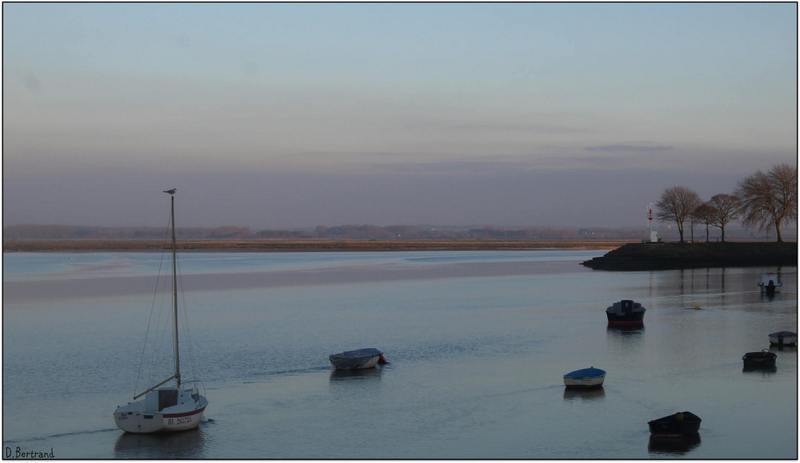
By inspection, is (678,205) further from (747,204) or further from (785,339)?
(785,339)

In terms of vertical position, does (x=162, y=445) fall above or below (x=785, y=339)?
below

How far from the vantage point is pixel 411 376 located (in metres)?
31.2

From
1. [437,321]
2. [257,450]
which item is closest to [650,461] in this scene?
[257,450]

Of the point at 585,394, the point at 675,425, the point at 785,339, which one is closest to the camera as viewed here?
the point at 675,425

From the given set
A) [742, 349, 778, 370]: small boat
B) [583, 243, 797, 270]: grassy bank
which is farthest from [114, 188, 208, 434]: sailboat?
[583, 243, 797, 270]: grassy bank

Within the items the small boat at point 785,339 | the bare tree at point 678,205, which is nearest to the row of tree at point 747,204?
the bare tree at point 678,205

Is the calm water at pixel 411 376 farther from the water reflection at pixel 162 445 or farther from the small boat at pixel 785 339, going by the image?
the small boat at pixel 785 339

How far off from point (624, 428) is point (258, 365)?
49.2 feet

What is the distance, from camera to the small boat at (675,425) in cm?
2191

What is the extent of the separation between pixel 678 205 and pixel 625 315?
2739 inches

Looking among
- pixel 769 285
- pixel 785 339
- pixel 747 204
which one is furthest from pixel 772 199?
pixel 785 339

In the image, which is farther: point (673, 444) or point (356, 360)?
point (356, 360)

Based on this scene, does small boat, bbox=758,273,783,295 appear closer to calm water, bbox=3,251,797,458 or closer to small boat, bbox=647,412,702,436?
calm water, bbox=3,251,797,458

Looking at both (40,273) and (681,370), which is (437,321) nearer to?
(681,370)
